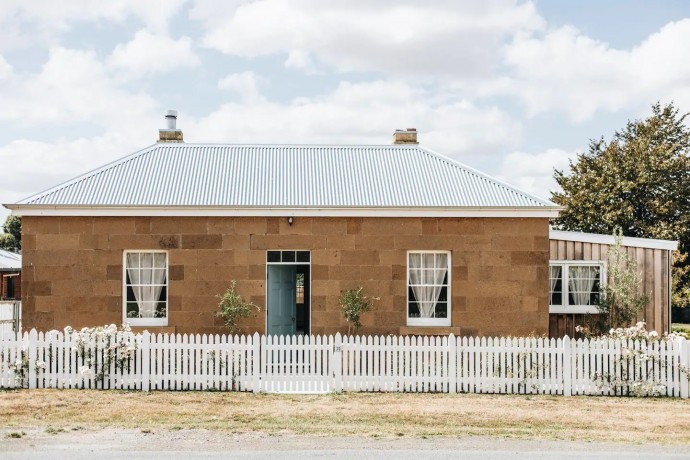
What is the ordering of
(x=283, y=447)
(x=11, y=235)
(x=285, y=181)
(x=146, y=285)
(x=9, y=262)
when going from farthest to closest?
(x=11, y=235) → (x=9, y=262) → (x=285, y=181) → (x=146, y=285) → (x=283, y=447)

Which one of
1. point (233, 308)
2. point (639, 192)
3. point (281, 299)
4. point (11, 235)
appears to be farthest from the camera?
point (11, 235)

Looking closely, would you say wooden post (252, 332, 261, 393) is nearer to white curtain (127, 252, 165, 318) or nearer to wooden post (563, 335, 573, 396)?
white curtain (127, 252, 165, 318)

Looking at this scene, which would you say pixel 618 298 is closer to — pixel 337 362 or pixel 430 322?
pixel 430 322

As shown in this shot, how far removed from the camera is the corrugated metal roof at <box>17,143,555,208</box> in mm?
17297

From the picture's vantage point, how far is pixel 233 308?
655 inches

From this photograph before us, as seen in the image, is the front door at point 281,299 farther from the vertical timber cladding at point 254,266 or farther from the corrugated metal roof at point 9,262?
the corrugated metal roof at point 9,262

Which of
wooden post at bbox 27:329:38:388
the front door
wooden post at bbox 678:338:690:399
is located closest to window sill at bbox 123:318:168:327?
the front door

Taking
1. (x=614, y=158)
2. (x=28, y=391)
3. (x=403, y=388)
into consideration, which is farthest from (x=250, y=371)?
(x=614, y=158)

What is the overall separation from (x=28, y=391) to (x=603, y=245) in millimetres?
13417

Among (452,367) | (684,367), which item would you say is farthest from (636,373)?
(452,367)

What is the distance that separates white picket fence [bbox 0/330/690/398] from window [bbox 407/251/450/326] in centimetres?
295

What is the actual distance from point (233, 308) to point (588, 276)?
29.0 ft

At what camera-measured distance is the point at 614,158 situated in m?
36.0

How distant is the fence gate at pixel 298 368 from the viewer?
1412 centimetres
